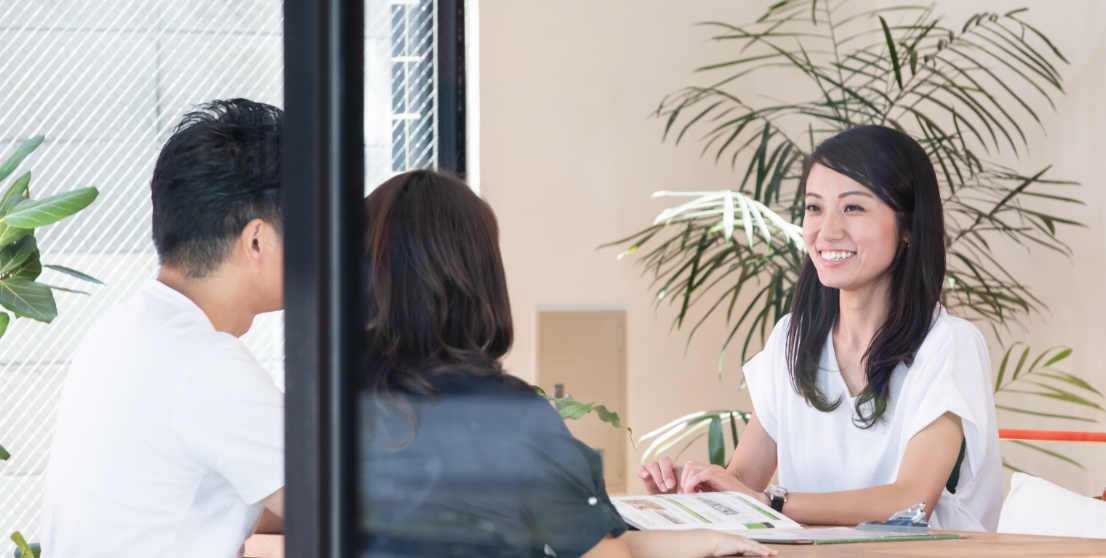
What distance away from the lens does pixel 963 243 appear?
2.84m

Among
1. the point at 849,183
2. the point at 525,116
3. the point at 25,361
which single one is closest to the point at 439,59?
the point at 525,116

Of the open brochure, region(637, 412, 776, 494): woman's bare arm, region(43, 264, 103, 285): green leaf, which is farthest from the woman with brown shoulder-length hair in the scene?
region(637, 412, 776, 494): woman's bare arm

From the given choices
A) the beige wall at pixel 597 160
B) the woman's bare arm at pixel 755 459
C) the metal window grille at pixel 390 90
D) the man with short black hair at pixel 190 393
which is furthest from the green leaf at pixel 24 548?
the beige wall at pixel 597 160

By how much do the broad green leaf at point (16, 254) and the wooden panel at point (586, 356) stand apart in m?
1.87

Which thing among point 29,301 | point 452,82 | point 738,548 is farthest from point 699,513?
point 452,82

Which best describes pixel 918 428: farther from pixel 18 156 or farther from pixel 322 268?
pixel 18 156

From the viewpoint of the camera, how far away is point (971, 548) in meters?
1.04

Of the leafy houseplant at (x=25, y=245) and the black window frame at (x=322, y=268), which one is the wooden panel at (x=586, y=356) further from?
the black window frame at (x=322, y=268)

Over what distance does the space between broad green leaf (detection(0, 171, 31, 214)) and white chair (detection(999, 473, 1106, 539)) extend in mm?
1455

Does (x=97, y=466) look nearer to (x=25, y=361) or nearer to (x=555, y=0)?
(x=25, y=361)

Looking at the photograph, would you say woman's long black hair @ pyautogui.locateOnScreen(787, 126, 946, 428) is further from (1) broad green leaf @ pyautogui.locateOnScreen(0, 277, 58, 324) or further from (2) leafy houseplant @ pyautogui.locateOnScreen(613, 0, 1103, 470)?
(1) broad green leaf @ pyautogui.locateOnScreen(0, 277, 58, 324)

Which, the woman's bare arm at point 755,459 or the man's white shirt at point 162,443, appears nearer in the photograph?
the man's white shirt at point 162,443

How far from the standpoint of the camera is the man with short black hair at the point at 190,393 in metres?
0.87

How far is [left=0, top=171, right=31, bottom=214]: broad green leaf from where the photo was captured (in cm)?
114
